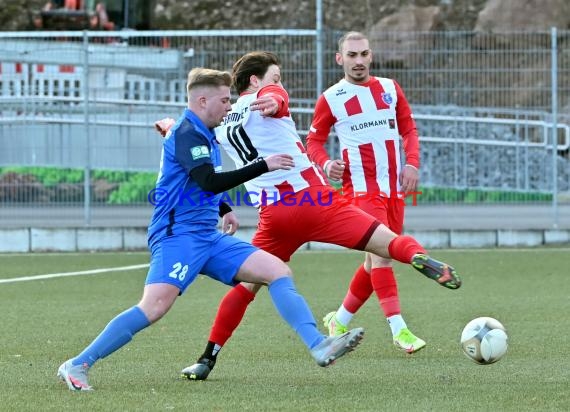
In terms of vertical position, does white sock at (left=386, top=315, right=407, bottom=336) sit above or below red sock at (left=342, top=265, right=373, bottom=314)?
below

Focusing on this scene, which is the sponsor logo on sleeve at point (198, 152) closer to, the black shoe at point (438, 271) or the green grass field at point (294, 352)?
the green grass field at point (294, 352)

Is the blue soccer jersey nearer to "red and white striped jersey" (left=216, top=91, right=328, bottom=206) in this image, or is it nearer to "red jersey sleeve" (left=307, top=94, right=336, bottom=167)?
"red and white striped jersey" (left=216, top=91, right=328, bottom=206)

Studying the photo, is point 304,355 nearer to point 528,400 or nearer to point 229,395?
point 229,395

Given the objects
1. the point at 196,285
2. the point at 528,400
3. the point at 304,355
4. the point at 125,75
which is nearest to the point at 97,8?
the point at 125,75

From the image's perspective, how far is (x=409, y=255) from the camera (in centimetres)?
735

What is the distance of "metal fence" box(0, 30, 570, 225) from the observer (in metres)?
17.3

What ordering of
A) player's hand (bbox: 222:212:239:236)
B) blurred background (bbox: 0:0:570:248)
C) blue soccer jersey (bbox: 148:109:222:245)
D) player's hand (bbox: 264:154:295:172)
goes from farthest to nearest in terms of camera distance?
1. blurred background (bbox: 0:0:570:248)
2. player's hand (bbox: 222:212:239:236)
3. blue soccer jersey (bbox: 148:109:222:245)
4. player's hand (bbox: 264:154:295:172)

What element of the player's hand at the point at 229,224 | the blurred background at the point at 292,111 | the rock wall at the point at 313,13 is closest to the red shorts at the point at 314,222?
the player's hand at the point at 229,224

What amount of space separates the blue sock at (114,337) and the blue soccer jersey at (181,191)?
46 centimetres

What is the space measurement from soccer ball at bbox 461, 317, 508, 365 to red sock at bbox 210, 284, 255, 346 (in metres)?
1.32

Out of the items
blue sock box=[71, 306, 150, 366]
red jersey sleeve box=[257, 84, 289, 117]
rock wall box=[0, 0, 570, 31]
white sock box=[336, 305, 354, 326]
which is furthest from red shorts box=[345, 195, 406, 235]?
rock wall box=[0, 0, 570, 31]

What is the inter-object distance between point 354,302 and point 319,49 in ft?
28.8

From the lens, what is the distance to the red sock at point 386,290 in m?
8.43

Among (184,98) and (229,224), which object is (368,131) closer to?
(229,224)
